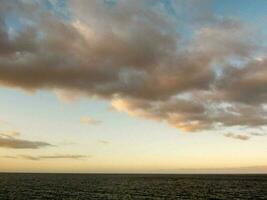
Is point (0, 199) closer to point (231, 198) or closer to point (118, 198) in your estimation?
point (118, 198)

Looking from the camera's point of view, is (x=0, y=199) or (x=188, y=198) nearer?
(x=0, y=199)

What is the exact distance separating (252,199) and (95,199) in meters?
35.7

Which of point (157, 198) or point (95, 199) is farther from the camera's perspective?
point (157, 198)

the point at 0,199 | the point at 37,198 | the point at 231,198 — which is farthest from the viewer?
A: the point at 231,198

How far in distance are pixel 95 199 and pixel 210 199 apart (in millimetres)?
25753

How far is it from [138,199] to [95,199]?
9.43m

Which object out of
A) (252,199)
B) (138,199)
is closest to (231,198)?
(252,199)

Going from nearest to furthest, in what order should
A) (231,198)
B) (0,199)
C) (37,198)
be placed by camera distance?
(0,199) < (37,198) < (231,198)

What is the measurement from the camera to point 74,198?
76562 millimetres

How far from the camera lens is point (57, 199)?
73438 millimetres

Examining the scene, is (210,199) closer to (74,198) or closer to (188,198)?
(188,198)

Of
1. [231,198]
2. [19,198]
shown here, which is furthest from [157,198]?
[19,198]

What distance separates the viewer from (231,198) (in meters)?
80.1

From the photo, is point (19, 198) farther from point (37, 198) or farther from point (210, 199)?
point (210, 199)
